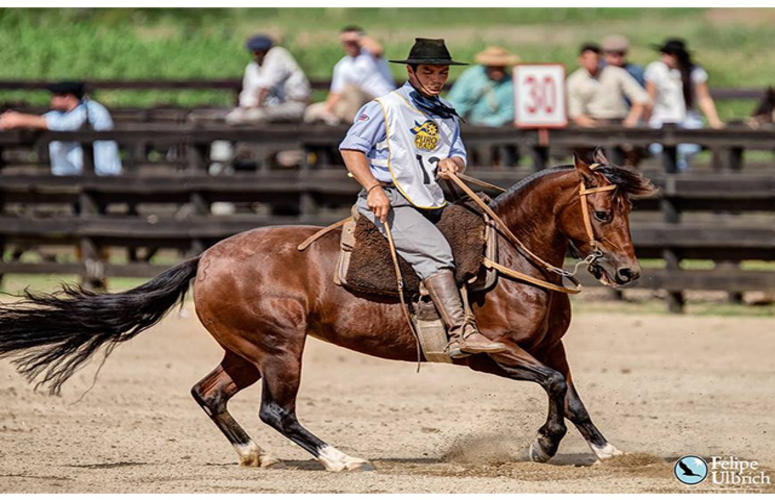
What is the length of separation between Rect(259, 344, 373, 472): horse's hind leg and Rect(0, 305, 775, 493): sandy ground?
130 millimetres

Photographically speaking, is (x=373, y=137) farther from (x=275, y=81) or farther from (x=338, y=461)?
(x=275, y=81)

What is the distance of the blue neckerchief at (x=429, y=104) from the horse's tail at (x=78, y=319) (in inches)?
58.2

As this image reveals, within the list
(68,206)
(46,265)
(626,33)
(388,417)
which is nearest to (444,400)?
(388,417)

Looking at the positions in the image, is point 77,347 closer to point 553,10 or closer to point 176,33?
point 176,33

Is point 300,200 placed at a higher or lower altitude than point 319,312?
lower

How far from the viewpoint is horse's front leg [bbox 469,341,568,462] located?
6828 mm

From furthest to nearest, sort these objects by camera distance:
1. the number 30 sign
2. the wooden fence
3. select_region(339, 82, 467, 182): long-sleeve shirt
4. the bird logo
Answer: the number 30 sign, the wooden fence, select_region(339, 82, 467, 182): long-sleeve shirt, the bird logo

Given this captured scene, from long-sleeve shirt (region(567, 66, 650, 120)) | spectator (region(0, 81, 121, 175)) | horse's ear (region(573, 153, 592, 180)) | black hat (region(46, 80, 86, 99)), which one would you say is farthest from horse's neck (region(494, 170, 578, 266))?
black hat (region(46, 80, 86, 99))

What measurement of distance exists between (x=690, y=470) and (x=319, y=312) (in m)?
2.01

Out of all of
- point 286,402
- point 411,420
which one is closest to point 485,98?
point 411,420

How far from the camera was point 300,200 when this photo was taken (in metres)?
13.7

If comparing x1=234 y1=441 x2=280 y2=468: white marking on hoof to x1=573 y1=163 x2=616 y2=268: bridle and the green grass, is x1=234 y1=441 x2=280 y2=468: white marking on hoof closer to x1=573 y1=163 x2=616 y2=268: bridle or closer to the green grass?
x1=573 y1=163 x2=616 y2=268: bridle

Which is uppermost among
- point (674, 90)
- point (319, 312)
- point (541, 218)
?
point (541, 218)

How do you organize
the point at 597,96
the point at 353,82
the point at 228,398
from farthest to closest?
1. the point at 353,82
2. the point at 597,96
3. the point at 228,398
